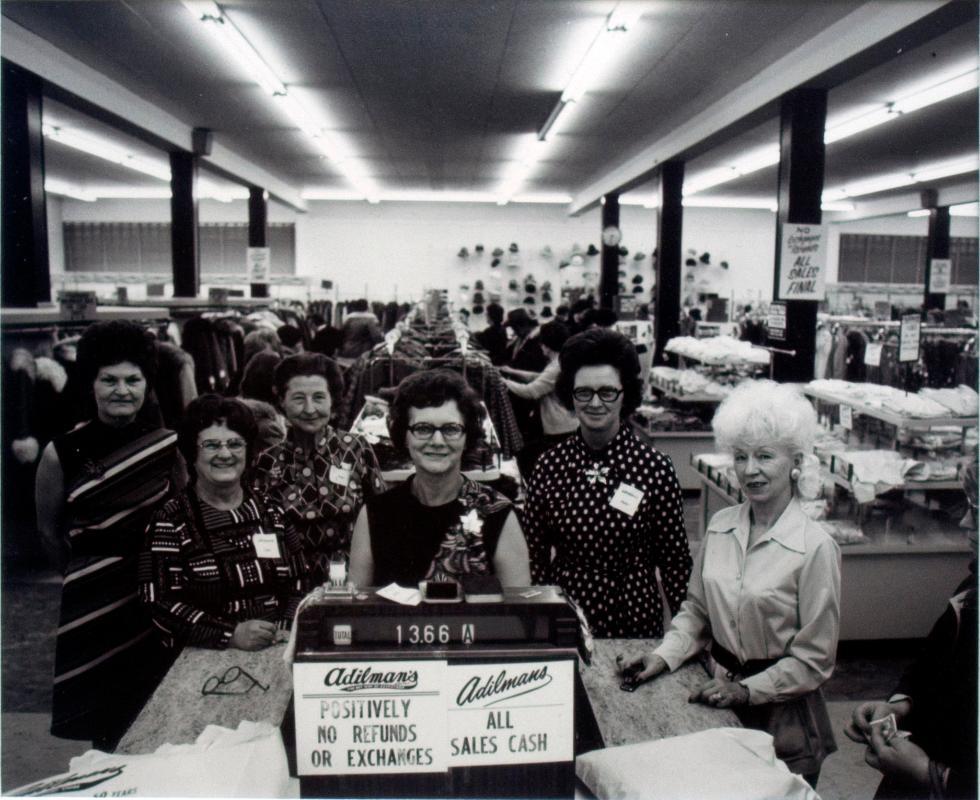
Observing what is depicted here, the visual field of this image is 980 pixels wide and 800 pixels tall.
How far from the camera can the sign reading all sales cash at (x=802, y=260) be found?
5.73 meters

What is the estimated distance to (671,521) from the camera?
222cm

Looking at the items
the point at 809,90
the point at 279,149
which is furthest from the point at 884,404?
the point at 279,149

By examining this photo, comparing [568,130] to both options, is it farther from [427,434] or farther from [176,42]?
[427,434]

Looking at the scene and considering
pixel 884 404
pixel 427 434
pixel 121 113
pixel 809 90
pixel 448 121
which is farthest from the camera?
pixel 448 121

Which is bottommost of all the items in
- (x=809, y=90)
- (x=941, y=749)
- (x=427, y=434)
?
(x=941, y=749)

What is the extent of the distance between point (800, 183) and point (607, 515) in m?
4.52

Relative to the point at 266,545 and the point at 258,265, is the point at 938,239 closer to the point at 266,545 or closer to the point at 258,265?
the point at 258,265

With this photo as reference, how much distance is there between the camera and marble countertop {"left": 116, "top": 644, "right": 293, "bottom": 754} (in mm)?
1519

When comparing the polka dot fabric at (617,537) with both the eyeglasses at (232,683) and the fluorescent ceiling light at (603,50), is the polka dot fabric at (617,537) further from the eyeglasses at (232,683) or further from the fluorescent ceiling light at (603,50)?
the fluorescent ceiling light at (603,50)

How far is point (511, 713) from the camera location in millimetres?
1096

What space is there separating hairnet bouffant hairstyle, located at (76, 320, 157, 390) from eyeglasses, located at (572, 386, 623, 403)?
1351 mm

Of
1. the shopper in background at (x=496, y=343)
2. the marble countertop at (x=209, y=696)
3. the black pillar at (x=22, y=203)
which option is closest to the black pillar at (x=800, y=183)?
the shopper in background at (x=496, y=343)

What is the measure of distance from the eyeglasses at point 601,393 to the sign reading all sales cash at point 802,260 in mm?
4027

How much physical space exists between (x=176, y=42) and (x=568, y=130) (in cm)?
445
